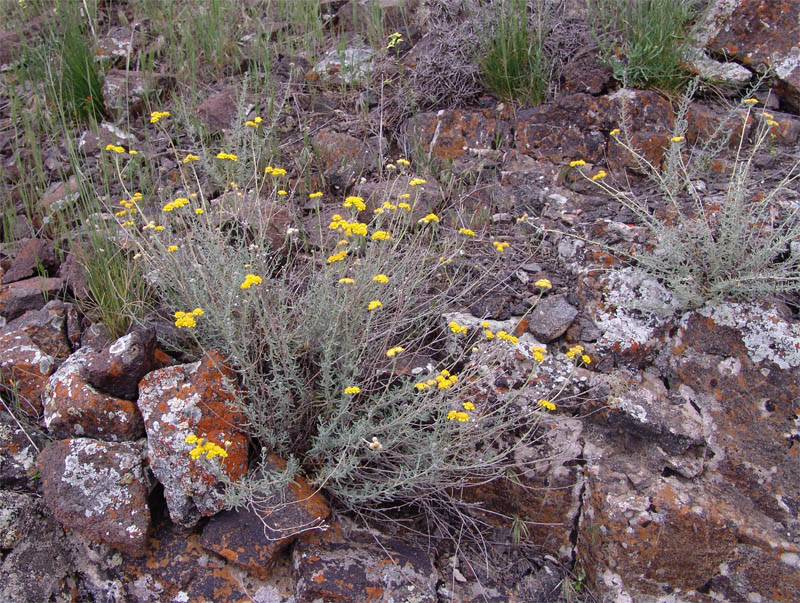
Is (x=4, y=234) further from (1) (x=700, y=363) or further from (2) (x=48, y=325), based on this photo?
(1) (x=700, y=363)

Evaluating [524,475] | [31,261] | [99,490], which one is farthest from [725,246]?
[31,261]

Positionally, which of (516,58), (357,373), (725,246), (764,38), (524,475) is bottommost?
(524,475)

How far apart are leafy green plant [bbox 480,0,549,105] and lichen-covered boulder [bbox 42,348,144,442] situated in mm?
2879

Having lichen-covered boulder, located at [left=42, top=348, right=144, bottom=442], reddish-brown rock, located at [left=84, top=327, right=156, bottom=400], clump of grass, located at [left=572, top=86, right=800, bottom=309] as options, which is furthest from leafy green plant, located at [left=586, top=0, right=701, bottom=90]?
lichen-covered boulder, located at [left=42, top=348, right=144, bottom=442]

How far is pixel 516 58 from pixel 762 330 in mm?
2210

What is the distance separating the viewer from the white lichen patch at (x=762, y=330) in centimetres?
259

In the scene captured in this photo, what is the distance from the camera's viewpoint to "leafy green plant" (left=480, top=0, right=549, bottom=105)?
3.85 meters

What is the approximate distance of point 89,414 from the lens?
102 inches

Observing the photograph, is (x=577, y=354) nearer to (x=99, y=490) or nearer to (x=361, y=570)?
(x=361, y=570)

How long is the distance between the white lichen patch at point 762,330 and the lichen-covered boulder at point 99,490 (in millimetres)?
2508

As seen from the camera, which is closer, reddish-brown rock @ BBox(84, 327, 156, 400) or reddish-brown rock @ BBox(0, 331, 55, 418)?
reddish-brown rock @ BBox(84, 327, 156, 400)

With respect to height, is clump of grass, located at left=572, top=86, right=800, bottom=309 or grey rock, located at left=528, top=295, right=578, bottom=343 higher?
clump of grass, located at left=572, top=86, right=800, bottom=309

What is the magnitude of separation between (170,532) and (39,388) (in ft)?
3.19

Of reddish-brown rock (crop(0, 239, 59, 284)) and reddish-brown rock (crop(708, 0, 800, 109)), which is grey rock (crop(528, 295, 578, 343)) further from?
reddish-brown rock (crop(0, 239, 59, 284))
